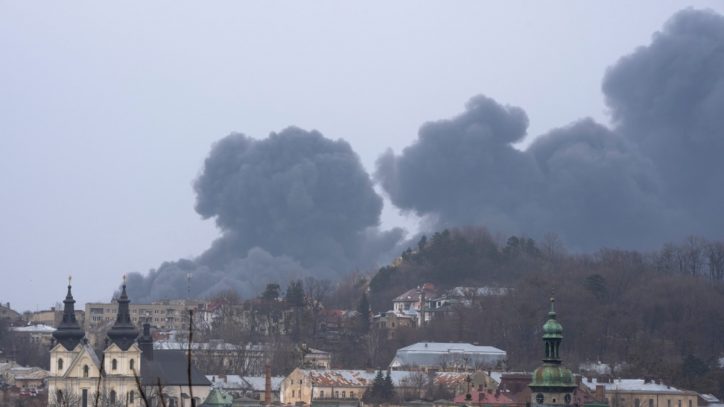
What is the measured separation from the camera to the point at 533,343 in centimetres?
12069

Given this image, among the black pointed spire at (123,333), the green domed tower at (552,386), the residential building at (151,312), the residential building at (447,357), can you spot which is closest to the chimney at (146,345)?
the black pointed spire at (123,333)

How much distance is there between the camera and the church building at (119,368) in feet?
310

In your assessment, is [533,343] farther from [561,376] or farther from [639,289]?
[561,376]

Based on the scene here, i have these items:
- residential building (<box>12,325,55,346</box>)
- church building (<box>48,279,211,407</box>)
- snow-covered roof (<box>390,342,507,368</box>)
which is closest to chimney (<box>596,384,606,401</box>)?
church building (<box>48,279,211,407</box>)

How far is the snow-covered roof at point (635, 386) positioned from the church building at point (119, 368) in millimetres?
20445

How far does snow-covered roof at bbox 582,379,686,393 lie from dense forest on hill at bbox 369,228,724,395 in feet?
17.4

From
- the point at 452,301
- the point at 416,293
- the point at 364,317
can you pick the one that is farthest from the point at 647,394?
the point at 416,293

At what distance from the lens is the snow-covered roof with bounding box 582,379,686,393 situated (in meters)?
93.1

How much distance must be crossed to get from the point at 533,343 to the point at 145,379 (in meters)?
33.7

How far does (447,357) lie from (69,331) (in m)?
24.8

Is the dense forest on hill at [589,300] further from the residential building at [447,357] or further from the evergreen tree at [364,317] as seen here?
the evergreen tree at [364,317]

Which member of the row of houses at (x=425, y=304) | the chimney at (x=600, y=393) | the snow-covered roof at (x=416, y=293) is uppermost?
the snow-covered roof at (x=416, y=293)

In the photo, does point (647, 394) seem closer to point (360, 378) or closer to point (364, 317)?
point (360, 378)

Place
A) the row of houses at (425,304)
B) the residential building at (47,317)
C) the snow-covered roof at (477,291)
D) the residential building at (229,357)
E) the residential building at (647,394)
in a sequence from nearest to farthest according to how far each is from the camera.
Answer: the residential building at (647,394) → the residential building at (229,357) → the row of houses at (425,304) → the snow-covered roof at (477,291) → the residential building at (47,317)
